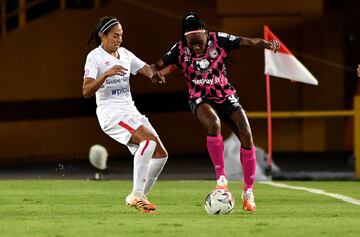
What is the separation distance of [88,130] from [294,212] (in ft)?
37.6

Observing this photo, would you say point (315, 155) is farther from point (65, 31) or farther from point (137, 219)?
point (137, 219)

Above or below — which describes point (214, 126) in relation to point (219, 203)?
above

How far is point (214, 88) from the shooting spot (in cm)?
1331

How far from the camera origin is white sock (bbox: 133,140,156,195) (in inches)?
508

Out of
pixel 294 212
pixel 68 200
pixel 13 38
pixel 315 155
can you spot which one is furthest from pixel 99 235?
pixel 315 155

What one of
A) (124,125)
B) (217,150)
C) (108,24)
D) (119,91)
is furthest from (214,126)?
(108,24)

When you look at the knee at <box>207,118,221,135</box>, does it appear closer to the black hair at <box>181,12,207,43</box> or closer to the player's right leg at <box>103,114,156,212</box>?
the player's right leg at <box>103,114,156,212</box>

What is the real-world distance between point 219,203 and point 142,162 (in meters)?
0.86

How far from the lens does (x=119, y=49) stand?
529 inches

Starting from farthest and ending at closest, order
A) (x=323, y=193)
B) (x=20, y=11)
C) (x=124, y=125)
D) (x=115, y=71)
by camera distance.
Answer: (x=20, y=11) < (x=323, y=193) < (x=124, y=125) < (x=115, y=71)

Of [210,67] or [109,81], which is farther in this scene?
[210,67]

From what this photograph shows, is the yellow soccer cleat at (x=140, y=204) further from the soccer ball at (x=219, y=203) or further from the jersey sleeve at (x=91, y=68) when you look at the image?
the jersey sleeve at (x=91, y=68)

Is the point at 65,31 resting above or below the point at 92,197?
above

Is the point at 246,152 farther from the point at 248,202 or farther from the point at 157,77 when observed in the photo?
the point at 157,77
